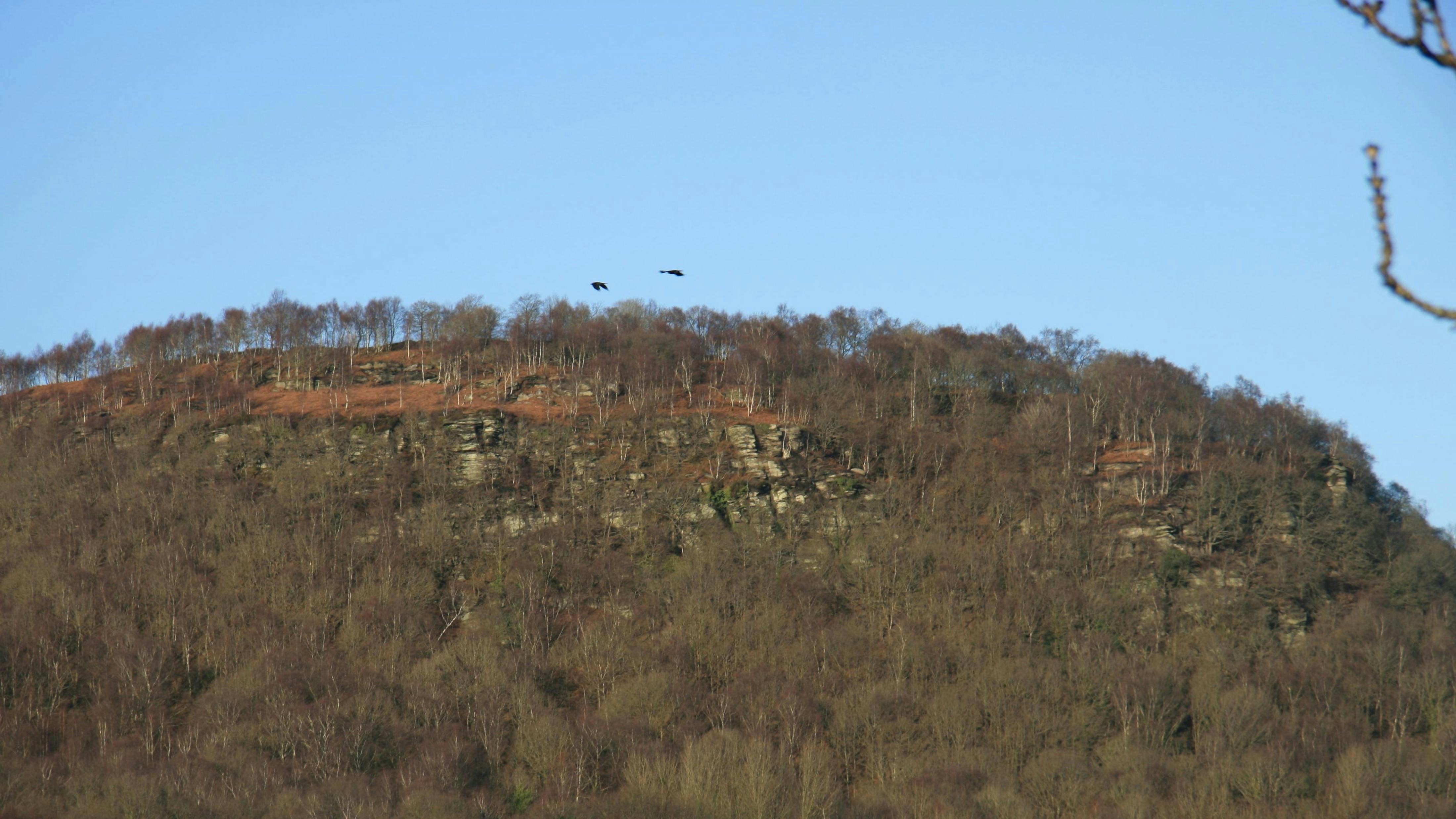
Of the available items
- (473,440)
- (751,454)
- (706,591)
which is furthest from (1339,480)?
(473,440)

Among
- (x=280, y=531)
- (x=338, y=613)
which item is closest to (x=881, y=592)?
(x=338, y=613)

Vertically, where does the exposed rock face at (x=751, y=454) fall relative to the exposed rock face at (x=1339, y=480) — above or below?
above

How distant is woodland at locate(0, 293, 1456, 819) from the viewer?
6347 cm

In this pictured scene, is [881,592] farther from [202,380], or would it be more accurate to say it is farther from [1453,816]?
[202,380]

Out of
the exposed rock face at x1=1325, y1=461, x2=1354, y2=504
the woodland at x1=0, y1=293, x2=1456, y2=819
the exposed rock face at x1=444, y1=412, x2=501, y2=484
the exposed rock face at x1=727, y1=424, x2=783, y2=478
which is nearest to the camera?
the woodland at x1=0, y1=293, x2=1456, y2=819

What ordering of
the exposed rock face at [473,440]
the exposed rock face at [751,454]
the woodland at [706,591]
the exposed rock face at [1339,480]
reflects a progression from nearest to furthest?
the woodland at [706,591]
the exposed rock face at [1339,480]
the exposed rock face at [751,454]
the exposed rock face at [473,440]

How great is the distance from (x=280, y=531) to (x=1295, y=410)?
87.6m

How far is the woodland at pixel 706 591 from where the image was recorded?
63.5m

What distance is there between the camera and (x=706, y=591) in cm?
8381

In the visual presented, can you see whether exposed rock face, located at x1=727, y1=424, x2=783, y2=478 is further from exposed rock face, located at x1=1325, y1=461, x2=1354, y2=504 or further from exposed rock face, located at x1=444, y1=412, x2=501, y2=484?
exposed rock face, located at x1=1325, y1=461, x2=1354, y2=504

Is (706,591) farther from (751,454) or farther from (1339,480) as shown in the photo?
(1339,480)

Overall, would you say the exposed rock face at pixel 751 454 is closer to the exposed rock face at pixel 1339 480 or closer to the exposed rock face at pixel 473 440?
the exposed rock face at pixel 473 440

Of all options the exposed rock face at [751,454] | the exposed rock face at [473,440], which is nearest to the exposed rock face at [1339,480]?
the exposed rock face at [751,454]

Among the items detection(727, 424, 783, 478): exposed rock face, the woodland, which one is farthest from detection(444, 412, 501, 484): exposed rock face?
detection(727, 424, 783, 478): exposed rock face
